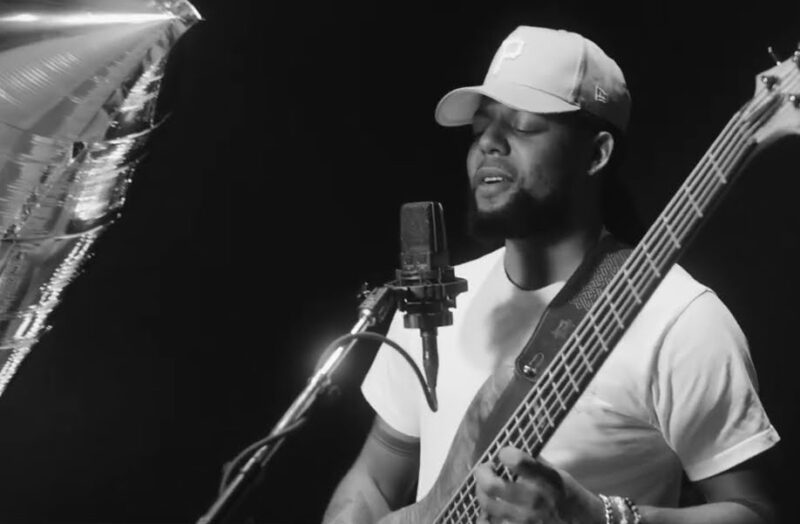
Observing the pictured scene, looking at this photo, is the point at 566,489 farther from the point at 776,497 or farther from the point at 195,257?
Result: the point at 195,257

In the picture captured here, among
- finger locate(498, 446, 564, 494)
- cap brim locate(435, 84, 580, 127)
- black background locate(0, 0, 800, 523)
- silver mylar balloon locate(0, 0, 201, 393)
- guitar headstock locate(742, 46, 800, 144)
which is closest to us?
silver mylar balloon locate(0, 0, 201, 393)

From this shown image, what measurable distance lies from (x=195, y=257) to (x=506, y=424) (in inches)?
45.6

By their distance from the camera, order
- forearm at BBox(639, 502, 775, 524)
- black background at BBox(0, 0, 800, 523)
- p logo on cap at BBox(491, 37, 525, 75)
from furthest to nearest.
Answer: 1. black background at BBox(0, 0, 800, 523)
2. p logo on cap at BBox(491, 37, 525, 75)
3. forearm at BBox(639, 502, 775, 524)

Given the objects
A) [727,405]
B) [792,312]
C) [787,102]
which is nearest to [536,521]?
[727,405]

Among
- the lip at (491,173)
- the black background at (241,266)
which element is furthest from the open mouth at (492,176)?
the black background at (241,266)

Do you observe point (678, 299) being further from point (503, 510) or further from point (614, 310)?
point (503, 510)

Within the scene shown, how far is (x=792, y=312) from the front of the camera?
2066 mm

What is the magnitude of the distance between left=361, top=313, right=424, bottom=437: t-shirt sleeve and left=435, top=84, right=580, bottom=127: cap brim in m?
0.40

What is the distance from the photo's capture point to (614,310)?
143cm

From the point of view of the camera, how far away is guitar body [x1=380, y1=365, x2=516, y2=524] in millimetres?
1618

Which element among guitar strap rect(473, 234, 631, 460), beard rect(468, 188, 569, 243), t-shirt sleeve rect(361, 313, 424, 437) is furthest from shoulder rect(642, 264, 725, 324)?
t-shirt sleeve rect(361, 313, 424, 437)

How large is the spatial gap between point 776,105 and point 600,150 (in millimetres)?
548

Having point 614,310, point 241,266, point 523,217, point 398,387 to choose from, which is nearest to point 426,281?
point 614,310

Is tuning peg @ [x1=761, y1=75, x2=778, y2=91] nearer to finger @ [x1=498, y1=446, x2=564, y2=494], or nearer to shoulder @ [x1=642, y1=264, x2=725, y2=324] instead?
shoulder @ [x1=642, y1=264, x2=725, y2=324]
